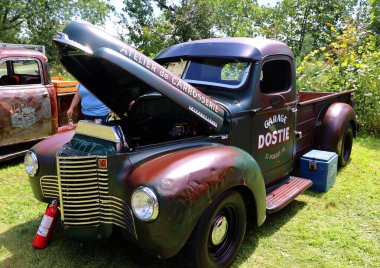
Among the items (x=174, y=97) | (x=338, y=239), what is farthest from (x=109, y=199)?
(x=338, y=239)

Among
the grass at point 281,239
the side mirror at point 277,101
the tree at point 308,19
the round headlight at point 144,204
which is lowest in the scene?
the grass at point 281,239

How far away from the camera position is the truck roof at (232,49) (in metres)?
3.56

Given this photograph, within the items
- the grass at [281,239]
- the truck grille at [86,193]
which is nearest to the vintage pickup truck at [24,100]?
the grass at [281,239]

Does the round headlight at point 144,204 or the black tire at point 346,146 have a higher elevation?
the round headlight at point 144,204

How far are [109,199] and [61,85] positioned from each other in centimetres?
457

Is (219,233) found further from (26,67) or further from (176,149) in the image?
(26,67)

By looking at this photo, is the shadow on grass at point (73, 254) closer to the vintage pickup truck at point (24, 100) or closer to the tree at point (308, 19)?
the vintage pickup truck at point (24, 100)

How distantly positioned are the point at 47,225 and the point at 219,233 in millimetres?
1472

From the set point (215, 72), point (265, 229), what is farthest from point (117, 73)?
point (265, 229)

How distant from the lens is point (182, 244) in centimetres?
241

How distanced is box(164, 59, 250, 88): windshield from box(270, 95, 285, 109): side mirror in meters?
0.44

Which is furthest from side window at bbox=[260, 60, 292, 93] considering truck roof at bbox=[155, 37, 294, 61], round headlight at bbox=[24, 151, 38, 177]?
round headlight at bbox=[24, 151, 38, 177]

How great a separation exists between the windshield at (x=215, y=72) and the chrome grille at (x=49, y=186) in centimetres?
170

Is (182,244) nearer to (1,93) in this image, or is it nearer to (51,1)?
(1,93)
